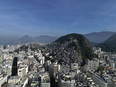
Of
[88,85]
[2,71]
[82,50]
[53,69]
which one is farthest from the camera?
[82,50]

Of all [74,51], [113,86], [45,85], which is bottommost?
[113,86]

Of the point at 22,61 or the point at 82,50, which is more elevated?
the point at 82,50

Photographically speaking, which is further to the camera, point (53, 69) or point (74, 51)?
point (74, 51)

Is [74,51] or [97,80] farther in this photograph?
[74,51]

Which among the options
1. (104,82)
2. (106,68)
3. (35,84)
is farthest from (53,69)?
(106,68)

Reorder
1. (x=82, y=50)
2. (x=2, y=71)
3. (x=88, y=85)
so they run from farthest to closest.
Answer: (x=82, y=50) < (x=2, y=71) < (x=88, y=85)

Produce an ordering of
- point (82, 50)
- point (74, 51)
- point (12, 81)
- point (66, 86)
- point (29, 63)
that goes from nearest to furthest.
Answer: point (66, 86) < point (12, 81) < point (29, 63) < point (74, 51) < point (82, 50)

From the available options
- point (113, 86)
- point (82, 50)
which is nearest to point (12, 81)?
point (113, 86)

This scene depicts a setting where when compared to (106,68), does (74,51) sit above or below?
above

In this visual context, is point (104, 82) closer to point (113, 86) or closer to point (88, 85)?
point (113, 86)
